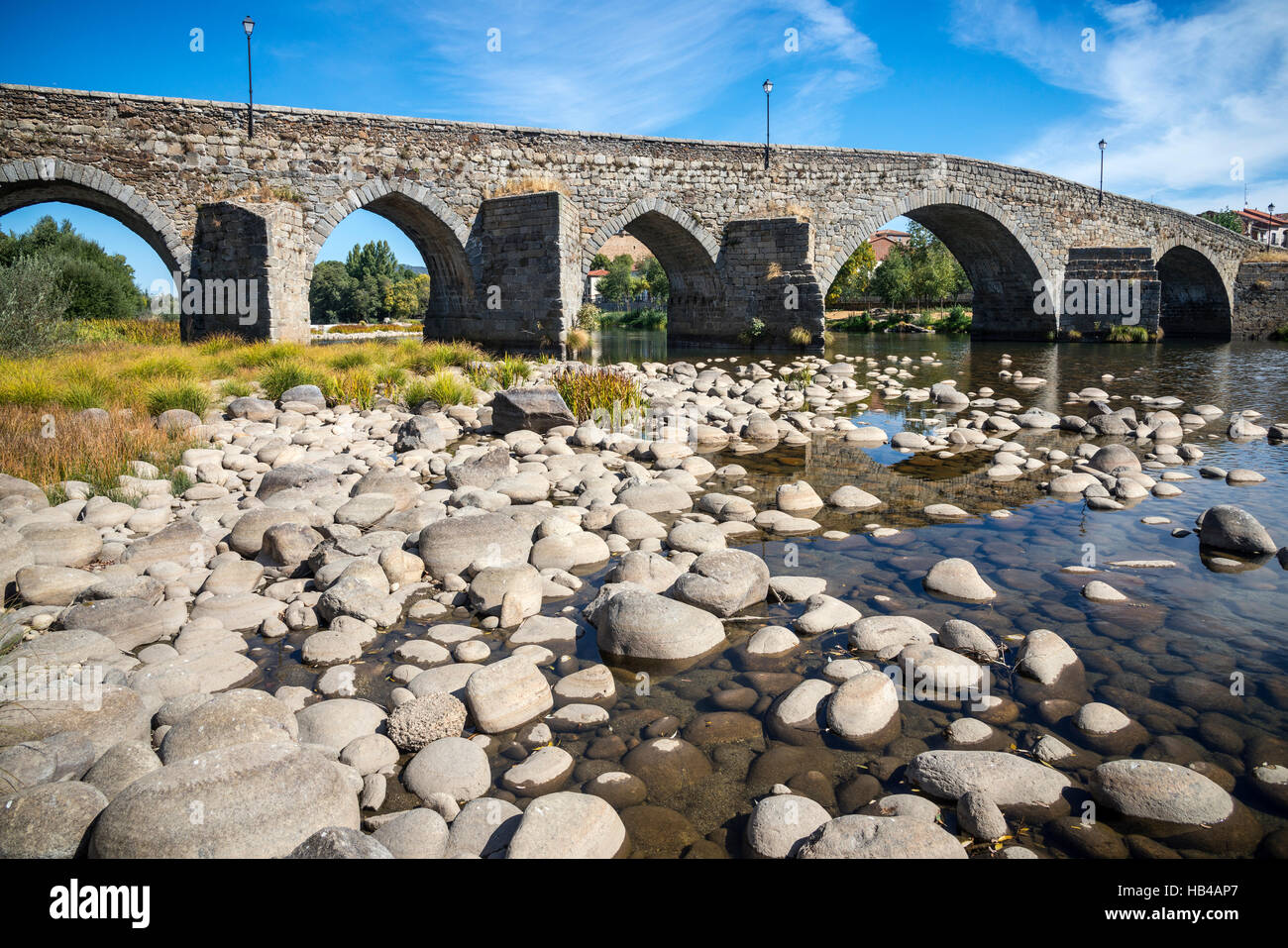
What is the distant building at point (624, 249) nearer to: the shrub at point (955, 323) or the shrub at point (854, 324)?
the shrub at point (854, 324)

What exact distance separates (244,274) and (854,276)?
133ft

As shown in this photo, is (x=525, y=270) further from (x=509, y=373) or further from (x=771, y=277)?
(x=771, y=277)

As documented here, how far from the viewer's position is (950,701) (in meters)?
3.01

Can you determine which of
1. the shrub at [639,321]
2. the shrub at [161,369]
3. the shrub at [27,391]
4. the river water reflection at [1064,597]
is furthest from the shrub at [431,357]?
the shrub at [639,321]

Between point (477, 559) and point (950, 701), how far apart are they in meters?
2.57

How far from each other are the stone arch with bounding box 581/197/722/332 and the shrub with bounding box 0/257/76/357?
11.1m

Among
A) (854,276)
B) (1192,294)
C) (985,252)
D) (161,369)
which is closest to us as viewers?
(161,369)

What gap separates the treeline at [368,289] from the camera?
56.4m

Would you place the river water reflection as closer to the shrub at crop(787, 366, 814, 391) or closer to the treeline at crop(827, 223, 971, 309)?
the shrub at crop(787, 366, 814, 391)

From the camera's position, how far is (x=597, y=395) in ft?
30.9

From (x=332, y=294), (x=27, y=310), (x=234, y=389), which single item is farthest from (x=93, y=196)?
(x=332, y=294)

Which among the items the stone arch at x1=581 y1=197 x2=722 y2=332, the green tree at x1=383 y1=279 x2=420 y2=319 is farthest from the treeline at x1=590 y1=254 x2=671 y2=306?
the stone arch at x1=581 y1=197 x2=722 y2=332

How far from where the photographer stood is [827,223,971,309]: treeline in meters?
46.5

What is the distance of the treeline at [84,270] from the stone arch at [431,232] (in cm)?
1277
